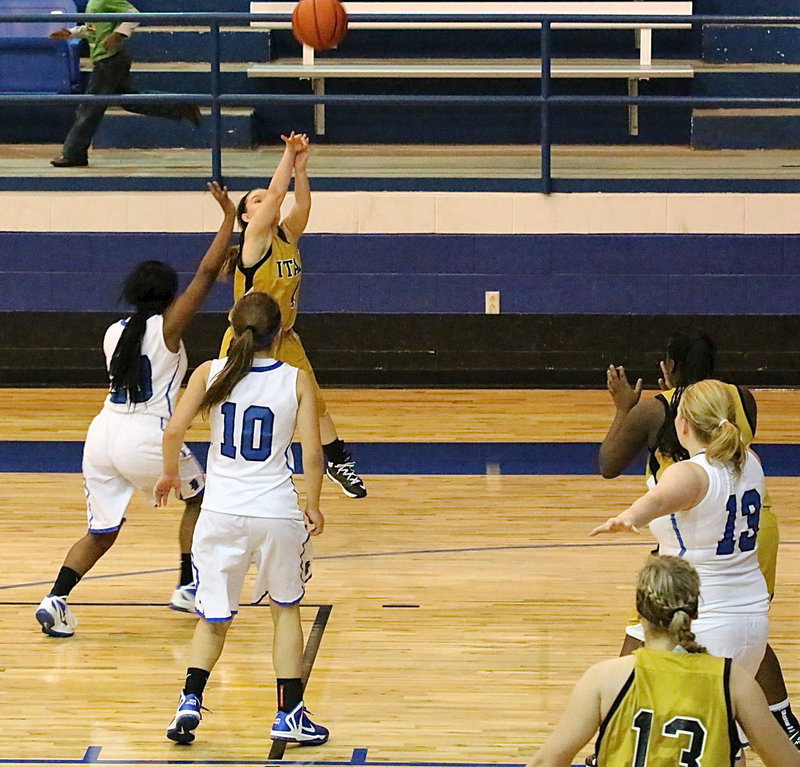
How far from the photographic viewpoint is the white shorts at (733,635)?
150 inches

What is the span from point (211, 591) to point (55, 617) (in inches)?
50.3

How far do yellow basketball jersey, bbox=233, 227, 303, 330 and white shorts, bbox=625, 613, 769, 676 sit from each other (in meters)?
3.39

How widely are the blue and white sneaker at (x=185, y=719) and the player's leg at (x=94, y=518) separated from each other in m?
1.13

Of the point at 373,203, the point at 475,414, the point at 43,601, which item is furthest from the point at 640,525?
the point at 373,203

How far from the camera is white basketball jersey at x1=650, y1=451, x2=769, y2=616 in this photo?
151 inches

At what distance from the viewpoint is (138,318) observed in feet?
18.2

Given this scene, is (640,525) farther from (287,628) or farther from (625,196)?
(625,196)

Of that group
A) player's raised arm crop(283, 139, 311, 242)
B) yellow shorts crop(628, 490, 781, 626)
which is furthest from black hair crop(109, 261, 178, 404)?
yellow shorts crop(628, 490, 781, 626)

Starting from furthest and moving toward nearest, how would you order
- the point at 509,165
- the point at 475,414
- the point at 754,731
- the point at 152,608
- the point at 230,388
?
the point at 509,165
the point at 475,414
the point at 152,608
the point at 230,388
the point at 754,731

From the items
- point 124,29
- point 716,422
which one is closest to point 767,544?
point 716,422

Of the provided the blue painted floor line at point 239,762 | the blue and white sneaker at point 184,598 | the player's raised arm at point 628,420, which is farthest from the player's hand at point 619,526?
the blue and white sneaker at point 184,598

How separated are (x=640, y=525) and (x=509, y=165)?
23.4 feet

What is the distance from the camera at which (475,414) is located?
9781mm

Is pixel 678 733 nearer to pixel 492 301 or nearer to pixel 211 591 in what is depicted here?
pixel 211 591
